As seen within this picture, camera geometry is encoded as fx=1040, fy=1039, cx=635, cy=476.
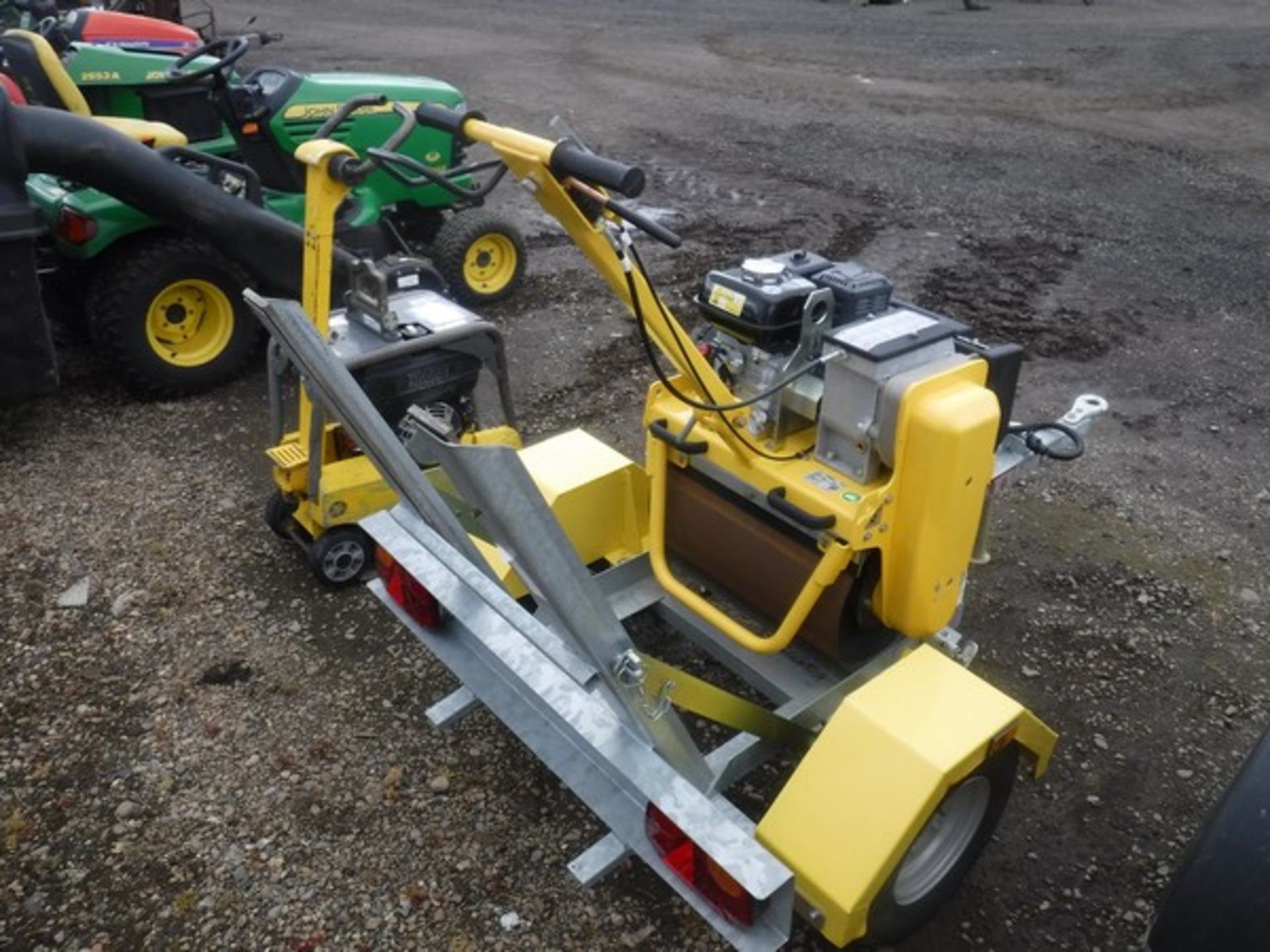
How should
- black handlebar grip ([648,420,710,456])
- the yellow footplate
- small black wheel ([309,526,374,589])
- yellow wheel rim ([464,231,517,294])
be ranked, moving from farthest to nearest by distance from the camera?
yellow wheel rim ([464,231,517,294]) < small black wheel ([309,526,374,589]) < black handlebar grip ([648,420,710,456]) < the yellow footplate

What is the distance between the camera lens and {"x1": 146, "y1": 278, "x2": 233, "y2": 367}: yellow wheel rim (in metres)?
4.72

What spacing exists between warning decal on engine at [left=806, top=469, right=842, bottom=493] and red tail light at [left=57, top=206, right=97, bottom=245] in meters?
3.54

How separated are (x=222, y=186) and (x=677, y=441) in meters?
3.19

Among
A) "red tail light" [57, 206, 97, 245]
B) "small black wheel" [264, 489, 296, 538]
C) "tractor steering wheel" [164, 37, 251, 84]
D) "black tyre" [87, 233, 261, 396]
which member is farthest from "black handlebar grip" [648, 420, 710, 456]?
"tractor steering wheel" [164, 37, 251, 84]

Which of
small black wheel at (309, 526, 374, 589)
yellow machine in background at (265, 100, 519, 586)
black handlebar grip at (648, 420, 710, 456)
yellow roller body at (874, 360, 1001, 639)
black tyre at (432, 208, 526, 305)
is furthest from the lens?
black tyre at (432, 208, 526, 305)

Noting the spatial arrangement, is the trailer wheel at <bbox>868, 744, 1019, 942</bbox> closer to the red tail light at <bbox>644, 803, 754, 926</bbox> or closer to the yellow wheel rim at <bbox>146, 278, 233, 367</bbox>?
the red tail light at <bbox>644, 803, 754, 926</bbox>

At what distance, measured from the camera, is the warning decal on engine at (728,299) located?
251 cm

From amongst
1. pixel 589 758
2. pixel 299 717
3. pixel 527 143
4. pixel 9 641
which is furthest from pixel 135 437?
pixel 589 758

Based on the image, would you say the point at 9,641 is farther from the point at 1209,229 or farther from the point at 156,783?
the point at 1209,229

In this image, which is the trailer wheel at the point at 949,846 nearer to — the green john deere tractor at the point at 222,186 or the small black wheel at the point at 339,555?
the small black wheel at the point at 339,555

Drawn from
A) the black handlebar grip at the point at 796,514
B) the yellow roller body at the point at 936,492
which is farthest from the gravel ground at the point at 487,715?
the black handlebar grip at the point at 796,514

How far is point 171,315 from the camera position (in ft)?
15.7

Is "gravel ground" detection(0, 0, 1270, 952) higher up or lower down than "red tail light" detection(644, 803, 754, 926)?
lower down

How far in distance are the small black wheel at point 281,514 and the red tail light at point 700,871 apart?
85.8 inches
